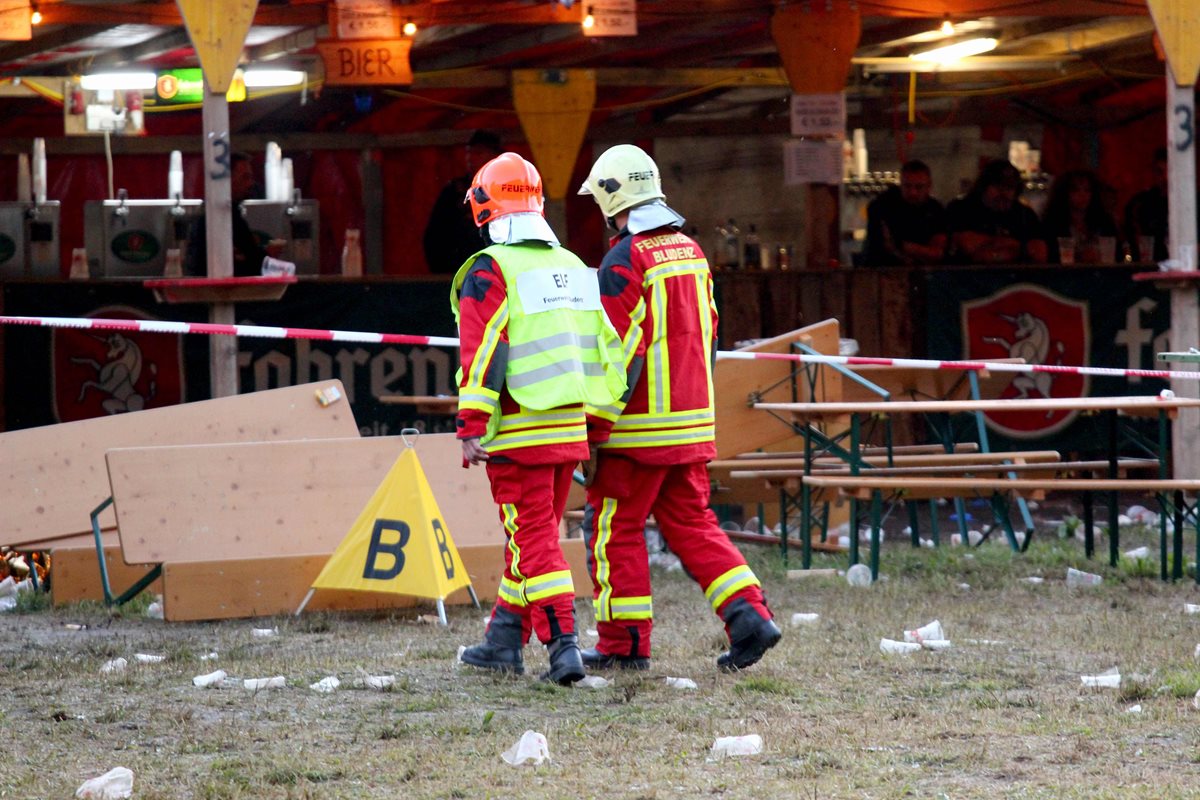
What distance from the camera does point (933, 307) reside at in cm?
1231

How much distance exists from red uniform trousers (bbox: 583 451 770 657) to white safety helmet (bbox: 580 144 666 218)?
0.89m

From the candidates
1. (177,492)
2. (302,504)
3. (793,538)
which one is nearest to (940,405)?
(793,538)

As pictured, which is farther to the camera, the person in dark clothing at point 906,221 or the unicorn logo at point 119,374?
the person in dark clothing at point 906,221

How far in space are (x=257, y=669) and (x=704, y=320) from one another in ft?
6.52

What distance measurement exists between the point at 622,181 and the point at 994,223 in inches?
304

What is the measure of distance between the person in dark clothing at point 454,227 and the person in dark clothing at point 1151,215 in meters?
5.33

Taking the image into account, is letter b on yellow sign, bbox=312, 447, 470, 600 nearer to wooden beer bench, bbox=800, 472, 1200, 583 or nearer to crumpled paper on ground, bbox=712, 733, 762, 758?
wooden beer bench, bbox=800, 472, 1200, 583

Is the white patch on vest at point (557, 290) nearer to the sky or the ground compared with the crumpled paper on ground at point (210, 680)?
nearer to the sky

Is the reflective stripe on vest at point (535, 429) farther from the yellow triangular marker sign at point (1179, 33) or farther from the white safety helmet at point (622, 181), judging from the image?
the yellow triangular marker sign at point (1179, 33)

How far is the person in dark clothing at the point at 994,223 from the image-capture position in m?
13.0

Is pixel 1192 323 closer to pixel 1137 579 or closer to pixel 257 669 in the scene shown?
pixel 1137 579

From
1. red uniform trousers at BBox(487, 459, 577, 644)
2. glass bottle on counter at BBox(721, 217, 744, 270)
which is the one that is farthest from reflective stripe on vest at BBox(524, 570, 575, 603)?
glass bottle on counter at BBox(721, 217, 744, 270)

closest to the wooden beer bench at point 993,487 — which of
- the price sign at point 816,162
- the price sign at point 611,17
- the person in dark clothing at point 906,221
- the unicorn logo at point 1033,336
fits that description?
the unicorn logo at point 1033,336

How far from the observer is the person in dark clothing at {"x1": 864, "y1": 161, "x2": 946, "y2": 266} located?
13.1m
